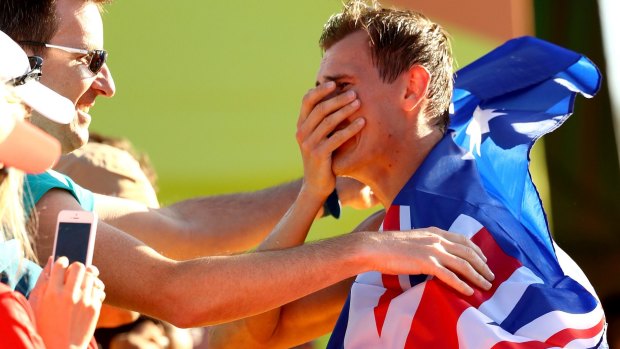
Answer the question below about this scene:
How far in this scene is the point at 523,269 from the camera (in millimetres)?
2525

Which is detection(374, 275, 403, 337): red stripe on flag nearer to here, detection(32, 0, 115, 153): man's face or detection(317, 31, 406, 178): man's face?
detection(317, 31, 406, 178): man's face

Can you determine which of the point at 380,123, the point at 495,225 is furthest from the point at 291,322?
the point at 495,225

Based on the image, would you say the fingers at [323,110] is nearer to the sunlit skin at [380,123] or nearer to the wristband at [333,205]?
the sunlit skin at [380,123]

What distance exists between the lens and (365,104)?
2857 mm

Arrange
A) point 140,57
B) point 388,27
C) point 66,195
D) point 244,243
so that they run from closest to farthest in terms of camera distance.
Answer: point 66,195, point 388,27, point 244,243, point 140,57

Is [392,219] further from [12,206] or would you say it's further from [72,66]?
[12,206]

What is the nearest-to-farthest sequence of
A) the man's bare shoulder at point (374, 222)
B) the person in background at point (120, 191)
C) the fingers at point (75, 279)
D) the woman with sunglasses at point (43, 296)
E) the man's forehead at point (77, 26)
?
1. the woman with sunglasses at point (43, 296)
2. the fingers at point (75, 279)
3. the man's forehead at point (77, 26)
4. the man's bare shoulder at point (374, 222)
5. the person in background at point (120, 191)

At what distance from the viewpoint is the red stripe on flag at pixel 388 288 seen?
2531 mm

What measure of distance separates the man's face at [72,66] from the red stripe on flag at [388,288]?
79 centimetres

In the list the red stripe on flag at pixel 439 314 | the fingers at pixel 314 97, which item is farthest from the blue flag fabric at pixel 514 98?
the red stripe on flag at pixel 439 314

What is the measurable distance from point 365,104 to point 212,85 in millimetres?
1813

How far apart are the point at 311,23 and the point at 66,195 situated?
2.25 metres

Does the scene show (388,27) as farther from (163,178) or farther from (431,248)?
(163,178)

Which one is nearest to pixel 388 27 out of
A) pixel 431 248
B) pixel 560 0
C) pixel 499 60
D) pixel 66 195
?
pixel 499 60
